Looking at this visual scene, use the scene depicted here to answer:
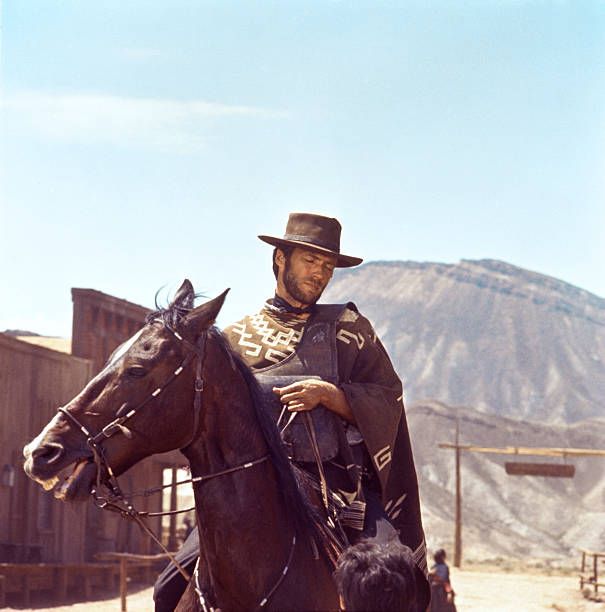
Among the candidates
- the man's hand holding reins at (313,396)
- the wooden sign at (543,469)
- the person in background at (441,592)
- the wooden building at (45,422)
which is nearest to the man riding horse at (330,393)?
the man's hand holding reins at (313,396)

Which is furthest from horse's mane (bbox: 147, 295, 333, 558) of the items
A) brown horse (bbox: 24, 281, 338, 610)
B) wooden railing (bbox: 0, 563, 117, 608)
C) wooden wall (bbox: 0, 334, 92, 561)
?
wooden wall (bbox: 0, 334, 92, 561)

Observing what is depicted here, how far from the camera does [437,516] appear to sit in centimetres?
7781

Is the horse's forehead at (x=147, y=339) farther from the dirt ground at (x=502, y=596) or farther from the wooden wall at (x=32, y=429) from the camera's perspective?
the wooden wall at (x=32, y=429)

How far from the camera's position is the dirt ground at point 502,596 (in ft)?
80.9

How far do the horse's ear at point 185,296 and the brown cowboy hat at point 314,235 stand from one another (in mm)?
930

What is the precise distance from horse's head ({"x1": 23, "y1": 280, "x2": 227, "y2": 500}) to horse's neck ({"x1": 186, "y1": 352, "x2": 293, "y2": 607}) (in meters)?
0.14

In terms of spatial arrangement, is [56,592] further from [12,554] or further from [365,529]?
[365,529]

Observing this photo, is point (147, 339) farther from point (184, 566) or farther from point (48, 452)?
point (184, 566)

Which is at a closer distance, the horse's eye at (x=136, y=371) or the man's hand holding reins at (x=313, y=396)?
the horse's eye at (x=136, y=371)

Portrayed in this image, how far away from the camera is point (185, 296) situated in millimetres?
5539

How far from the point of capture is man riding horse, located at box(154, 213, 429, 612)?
5832 mm

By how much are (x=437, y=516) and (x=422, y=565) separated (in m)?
73.1

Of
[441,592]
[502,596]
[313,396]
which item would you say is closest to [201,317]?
[313,396]

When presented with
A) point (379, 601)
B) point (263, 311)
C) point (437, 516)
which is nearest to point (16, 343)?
point (263, 311)
